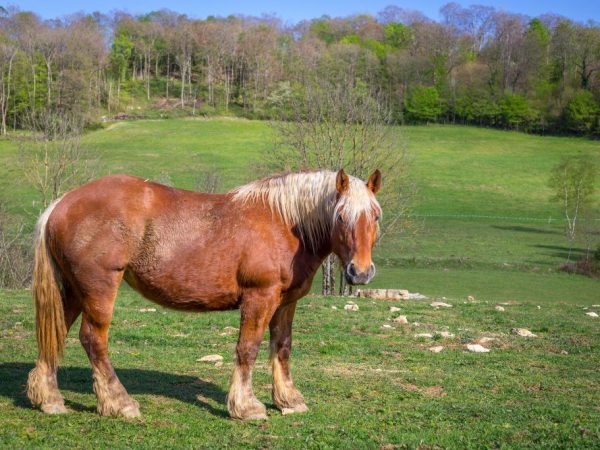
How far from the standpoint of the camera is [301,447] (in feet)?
18.9

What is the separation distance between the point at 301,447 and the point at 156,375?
10.4 feet

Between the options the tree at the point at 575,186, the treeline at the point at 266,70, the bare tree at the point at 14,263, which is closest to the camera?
the bare tree at the point at 14,263

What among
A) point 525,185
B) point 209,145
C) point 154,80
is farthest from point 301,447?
point 154,80

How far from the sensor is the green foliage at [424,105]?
4033 inches

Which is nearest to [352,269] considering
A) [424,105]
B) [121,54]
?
[424,105]

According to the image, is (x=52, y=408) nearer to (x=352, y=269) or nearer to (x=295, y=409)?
(x=295, y=409)

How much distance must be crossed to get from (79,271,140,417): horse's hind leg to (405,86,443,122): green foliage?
9888cm

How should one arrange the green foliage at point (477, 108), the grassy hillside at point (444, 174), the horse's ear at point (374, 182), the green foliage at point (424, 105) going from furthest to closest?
the green foliage at point (424, 105), the green foliage at point (477, 108), the grassy hillside at point (444, 174), the horse's ear at point (374, 182)

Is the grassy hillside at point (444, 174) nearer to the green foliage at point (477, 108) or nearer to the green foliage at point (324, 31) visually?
the green foliage at point (477, 108)

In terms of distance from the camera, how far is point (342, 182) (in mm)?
6637

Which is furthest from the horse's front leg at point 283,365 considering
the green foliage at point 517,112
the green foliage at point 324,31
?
the green foliage at point 324,31

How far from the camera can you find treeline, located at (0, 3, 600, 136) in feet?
300

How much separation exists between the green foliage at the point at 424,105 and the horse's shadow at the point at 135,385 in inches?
3836

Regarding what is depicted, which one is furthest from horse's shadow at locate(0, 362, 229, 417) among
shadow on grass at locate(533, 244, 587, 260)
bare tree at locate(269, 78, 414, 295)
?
shadow on grass at locate(533, 244, 587, 260)
